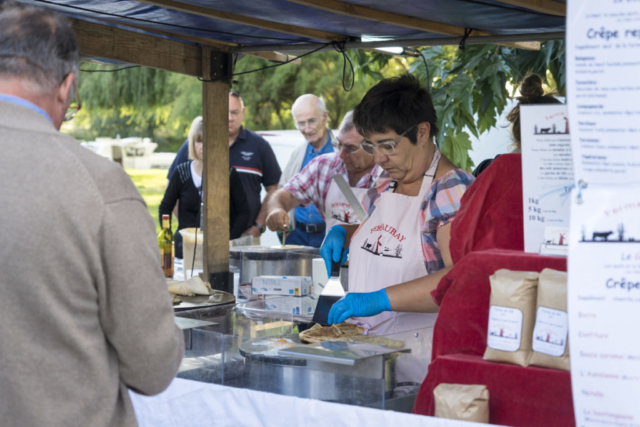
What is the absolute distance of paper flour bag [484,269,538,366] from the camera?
4.50 ft

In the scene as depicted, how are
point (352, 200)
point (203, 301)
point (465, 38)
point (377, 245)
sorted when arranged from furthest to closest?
point (352, 200)
point (465, 38)
point (203, 301)
point (377, 245)

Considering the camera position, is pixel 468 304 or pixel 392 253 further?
pixel 392 253

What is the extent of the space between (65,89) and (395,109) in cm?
125

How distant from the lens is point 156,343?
119cm

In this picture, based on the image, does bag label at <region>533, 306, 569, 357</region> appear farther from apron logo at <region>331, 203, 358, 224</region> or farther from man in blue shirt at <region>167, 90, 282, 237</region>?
man in blue shirt at <region>167, 90, 282, 237</region>

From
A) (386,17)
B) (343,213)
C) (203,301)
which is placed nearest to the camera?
(203,301)

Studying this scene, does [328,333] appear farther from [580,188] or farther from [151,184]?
[151,184]

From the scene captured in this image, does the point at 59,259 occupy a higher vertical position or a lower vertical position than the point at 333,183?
lower

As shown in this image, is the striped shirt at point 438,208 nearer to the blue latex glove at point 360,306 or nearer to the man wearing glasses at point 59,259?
the blue latex glove at point 360,306

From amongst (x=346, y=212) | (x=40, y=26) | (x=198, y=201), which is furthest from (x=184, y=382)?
(x=198, y=201)

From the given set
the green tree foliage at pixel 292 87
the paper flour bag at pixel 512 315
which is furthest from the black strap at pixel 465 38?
the green tree foliage at pixel 292 87

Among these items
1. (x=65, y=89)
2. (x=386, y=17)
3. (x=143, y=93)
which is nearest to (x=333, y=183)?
(x=386, y=17)

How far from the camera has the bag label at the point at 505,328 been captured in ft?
4.54

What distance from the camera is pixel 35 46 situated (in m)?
1.14
